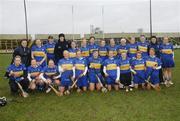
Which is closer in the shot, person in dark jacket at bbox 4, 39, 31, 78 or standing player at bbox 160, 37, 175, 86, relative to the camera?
person in dark jacket at bbox 4, 39, 31, 78

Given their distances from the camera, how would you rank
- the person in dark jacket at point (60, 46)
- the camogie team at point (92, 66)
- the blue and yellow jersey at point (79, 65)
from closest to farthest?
1. the camogie team at point (92, 66)
2. the blue and yellow jersey at point (79, 65)
3. the person in dark jacket at point (60, 46)

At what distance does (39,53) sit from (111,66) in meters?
2.25

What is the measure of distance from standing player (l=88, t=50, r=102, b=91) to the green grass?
63 cm

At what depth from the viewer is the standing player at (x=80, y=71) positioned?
9.86 m

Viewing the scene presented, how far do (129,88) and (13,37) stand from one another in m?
40.4

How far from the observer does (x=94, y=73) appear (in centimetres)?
1001

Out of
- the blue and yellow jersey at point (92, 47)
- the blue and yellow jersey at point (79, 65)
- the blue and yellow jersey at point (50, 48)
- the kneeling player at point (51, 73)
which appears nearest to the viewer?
the kneeling player at point (51, 73)

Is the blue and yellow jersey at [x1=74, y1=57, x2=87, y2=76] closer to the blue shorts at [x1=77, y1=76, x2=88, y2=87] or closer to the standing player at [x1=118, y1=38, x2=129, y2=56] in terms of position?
the blue shorts at [x1=77, y1=76, x2=88, y2=87]

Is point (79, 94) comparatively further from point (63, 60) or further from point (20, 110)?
point (20, 110)

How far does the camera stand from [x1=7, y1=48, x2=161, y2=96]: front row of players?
9.66 meters

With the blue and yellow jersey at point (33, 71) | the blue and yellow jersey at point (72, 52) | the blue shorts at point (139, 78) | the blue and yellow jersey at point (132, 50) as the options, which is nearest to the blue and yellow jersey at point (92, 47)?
the blue and yellow jersey at point (72, 52)

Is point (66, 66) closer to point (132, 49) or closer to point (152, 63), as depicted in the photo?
point (132, 49)

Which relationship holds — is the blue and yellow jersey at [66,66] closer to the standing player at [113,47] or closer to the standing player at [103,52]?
the standing player at [103,52]

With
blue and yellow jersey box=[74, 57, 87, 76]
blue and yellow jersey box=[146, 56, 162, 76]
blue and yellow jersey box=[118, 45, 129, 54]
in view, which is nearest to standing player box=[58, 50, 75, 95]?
blue and yellow jersey box=[74, 57, 87, 76]
